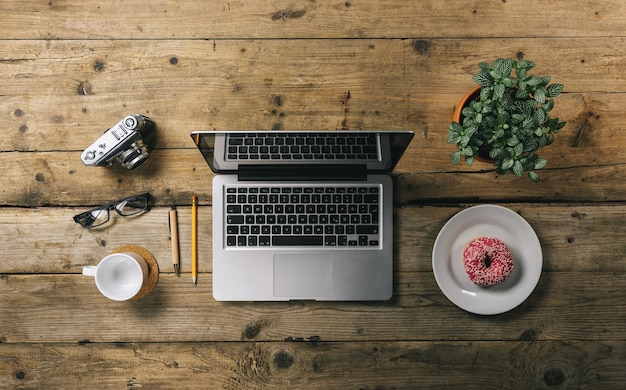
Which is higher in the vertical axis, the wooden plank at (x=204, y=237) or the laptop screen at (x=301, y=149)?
the laptop screen at (x=301, y=149)

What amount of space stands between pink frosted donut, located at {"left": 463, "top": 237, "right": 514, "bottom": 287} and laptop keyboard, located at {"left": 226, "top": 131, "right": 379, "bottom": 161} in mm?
313

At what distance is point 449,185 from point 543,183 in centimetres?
23

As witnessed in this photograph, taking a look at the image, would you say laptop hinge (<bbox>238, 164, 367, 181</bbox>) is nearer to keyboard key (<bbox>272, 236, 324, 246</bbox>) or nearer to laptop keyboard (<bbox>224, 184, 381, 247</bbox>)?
laptop keyboard (<bbox>224, 184, 381, 247</bbox>)

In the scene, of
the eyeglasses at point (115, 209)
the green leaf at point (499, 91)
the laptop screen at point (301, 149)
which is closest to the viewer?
the green leaf at point (499, 91)

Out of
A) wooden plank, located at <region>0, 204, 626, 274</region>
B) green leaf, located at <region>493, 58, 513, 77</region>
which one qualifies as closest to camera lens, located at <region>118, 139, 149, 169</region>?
wooden plank, located at <region>0, 204, 626, 274</region>

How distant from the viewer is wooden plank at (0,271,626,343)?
1128 millimetres

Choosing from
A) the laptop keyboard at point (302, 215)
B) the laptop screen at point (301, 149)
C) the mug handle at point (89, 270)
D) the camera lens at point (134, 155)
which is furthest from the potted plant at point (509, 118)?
the mug handle at point (89, 270)

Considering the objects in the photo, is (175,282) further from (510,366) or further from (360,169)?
(510,366)

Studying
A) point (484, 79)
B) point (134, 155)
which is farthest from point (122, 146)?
point (484, 79)

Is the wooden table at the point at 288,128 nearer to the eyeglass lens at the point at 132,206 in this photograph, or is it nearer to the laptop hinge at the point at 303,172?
the eyeglass lens at the point at 132,206

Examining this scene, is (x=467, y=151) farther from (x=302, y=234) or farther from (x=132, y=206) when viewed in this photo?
(x=132, y=206)

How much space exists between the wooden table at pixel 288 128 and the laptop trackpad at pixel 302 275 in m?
0.05

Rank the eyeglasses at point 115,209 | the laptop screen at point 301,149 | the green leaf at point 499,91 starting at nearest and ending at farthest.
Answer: the green leaf at point 499,91, the laptop screen at point 301,149, the eyeglasses at point 115,209

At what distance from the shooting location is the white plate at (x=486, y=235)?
108 cm
